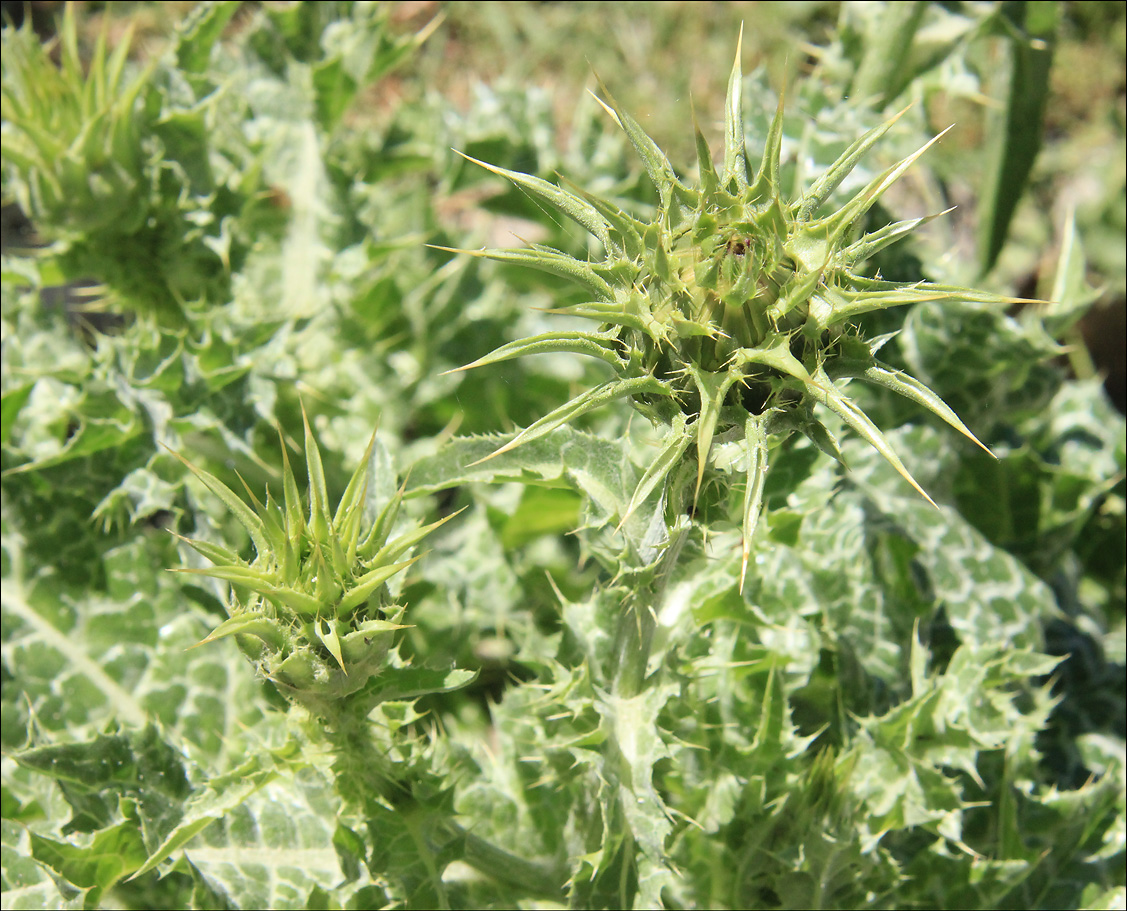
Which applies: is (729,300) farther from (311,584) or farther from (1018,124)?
(1018,124)

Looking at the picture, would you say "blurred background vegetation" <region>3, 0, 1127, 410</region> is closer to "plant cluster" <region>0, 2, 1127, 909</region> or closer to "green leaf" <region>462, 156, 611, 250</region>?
"plant cluster" <region>0, 2, 1127, 909</region>

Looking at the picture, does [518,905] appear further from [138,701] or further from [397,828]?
[138,701]

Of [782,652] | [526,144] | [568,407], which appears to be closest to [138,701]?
[782,652]

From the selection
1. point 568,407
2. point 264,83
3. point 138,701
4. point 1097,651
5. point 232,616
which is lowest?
point 138,701

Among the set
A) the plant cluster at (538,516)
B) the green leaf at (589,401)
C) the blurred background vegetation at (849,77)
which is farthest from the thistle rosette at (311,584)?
the blurred background vegetation at (849,77)

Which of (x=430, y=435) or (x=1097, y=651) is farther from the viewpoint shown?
(x=430, y=435)

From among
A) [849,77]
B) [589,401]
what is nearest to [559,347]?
[589,401]

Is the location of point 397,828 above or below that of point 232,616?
below
